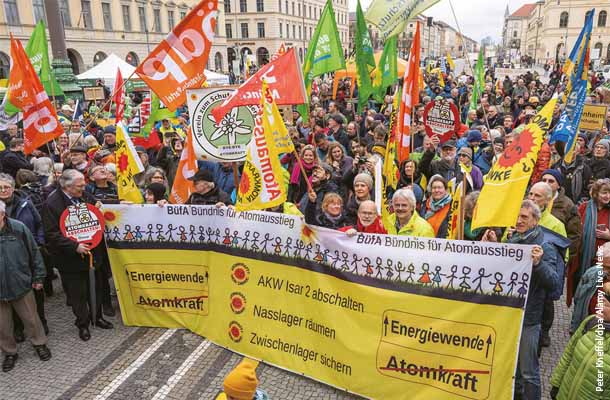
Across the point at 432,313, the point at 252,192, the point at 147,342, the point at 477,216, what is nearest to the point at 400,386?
the point at 432,313

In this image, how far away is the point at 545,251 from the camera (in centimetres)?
366

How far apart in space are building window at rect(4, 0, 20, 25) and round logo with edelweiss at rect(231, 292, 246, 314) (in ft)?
135

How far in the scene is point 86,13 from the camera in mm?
Result: 43094

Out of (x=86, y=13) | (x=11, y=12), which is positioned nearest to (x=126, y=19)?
(x=86, y=13)

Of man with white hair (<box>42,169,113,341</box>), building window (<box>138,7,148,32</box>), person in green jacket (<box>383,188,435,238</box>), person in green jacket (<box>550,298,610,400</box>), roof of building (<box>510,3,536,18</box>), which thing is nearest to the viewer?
person in green jacket (<box>550,298,610,400</box>)

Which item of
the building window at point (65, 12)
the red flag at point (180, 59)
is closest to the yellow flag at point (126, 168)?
the red flag at point (180, 59)

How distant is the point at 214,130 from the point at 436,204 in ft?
8.79

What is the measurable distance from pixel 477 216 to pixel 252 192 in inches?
81.5

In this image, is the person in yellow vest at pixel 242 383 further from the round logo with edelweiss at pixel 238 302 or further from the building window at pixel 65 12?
the building window at pixel 65 12

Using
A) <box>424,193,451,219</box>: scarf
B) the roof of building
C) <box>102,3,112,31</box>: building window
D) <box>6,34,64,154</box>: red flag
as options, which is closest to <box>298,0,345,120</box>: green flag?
<box>424,193,451,219</box>: scarf

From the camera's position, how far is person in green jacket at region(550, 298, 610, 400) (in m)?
2.88

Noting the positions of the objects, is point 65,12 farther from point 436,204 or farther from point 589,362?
point 589,362

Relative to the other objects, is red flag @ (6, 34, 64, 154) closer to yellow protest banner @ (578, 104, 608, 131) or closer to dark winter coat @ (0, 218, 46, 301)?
dark winter coat @ (0, 218, 46, 301)

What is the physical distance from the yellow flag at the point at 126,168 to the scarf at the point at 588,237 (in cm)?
499
